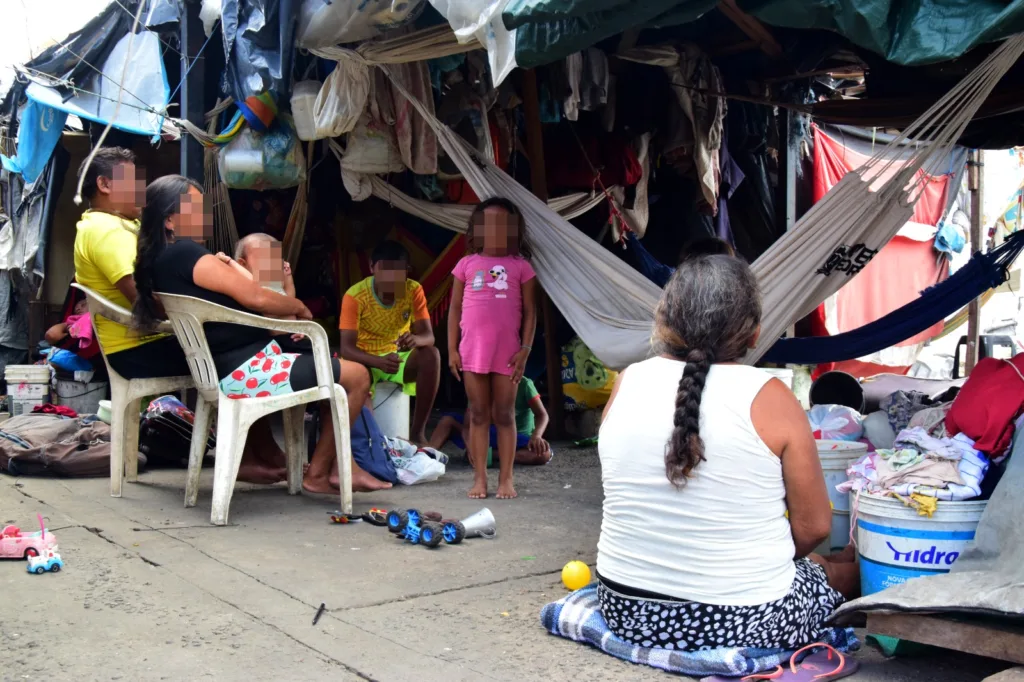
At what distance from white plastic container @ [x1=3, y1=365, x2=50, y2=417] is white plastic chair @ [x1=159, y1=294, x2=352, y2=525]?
8.85 ft

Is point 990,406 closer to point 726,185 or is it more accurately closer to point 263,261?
point 263,261

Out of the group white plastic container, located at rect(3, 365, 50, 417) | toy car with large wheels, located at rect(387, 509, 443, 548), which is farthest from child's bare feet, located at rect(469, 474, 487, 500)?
white plastic container, located at rect(3, 365, 50, 417)

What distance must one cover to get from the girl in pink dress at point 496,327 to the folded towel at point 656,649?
1671mm

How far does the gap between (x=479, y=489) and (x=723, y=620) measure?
2.15 metres

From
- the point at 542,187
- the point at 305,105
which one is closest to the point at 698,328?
the point at 305,105

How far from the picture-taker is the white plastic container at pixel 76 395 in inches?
233

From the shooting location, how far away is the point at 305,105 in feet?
15.8

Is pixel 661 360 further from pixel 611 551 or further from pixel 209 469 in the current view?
pixel 209 469

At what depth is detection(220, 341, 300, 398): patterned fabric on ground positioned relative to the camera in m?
3.57

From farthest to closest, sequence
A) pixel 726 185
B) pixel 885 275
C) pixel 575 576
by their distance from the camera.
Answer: pixel 885 275 → pixel 726 185 → pixel 575 576

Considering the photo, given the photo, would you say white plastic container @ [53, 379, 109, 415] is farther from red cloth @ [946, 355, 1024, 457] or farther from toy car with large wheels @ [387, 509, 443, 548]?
red cloth @ [946, 355, 1024, 457]

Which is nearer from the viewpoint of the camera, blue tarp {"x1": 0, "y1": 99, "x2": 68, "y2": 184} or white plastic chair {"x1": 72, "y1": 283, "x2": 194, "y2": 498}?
white plastic chair {"x1": 72, "y1": 283, "x2": 194, "y2": 498}

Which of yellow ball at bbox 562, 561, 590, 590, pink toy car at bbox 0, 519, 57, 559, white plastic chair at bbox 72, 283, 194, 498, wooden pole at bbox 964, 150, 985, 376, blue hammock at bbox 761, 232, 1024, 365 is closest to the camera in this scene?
yellow ball at bbox 562, 561, 590, 590

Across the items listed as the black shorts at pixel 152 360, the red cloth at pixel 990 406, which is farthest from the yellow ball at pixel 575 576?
the black shorts at pixel 152 360
